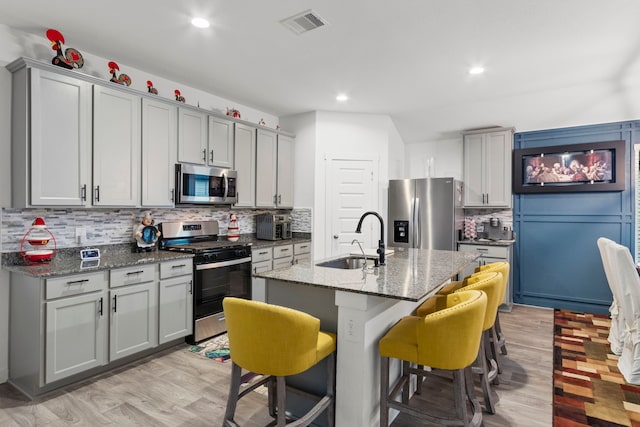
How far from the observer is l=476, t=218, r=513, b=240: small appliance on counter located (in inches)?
203

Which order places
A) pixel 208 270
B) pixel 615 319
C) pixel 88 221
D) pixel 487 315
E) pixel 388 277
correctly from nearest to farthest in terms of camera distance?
pixel 388 277 < pixel 487 315 < pixel 88 221 < pixel 615 319 < pixel 208 270

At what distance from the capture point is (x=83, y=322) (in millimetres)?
2668

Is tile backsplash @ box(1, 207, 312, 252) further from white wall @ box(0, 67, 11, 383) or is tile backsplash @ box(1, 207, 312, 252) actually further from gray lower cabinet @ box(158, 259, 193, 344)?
gray lower cabinet @ box(158, 259, 193, 344)

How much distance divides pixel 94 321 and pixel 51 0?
2354 mm

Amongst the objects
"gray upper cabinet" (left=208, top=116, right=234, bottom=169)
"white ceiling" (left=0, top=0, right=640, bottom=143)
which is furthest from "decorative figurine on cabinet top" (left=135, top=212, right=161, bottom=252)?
"white ceiling" (left=0, top=0, right=640, bottom=143)

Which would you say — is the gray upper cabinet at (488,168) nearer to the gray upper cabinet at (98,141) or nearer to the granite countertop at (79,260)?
the gray upper cabinet at (98,141)

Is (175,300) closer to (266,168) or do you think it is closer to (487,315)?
(266,168)

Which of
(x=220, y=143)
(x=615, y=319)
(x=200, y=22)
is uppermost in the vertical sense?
(x=200, y=22)

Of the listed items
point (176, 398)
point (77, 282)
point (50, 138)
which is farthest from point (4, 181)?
point (176, 398)

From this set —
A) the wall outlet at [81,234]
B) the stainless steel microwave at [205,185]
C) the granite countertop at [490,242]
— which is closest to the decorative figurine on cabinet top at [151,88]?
the stainless steel microwave at [205,185]

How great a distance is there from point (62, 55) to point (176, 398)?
9.36ft

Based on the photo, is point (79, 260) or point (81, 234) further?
point (81, 234)

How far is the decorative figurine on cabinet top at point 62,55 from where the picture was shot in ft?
8.95

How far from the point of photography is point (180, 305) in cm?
338
